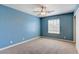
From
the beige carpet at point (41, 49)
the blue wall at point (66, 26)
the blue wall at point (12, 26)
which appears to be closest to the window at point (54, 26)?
the blue wall at point (66, 26)

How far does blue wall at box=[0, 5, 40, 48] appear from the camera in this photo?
3268 mm

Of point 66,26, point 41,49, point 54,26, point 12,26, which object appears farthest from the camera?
point 54,26

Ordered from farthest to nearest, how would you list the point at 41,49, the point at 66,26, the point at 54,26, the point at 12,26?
the point at 54,26, the point at 66,26, the point at 12,26, the point at 41,49

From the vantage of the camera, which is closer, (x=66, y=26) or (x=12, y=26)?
(x=12, y=26)

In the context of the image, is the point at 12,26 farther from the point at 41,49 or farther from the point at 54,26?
the point at 54,26

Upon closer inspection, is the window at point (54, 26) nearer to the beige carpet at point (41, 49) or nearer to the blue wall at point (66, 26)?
the blue wall at point (66, 26)

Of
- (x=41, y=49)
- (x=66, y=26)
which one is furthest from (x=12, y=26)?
(x=66, y=26)

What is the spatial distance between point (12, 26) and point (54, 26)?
3625 millimetres

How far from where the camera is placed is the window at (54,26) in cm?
588

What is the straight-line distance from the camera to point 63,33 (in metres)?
5.44

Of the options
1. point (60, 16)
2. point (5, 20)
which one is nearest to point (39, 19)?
point (60, 16)

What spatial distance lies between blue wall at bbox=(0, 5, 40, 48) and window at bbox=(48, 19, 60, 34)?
217 centimetres

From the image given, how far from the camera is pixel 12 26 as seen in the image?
3.76 m

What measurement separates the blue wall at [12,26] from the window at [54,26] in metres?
2.17
